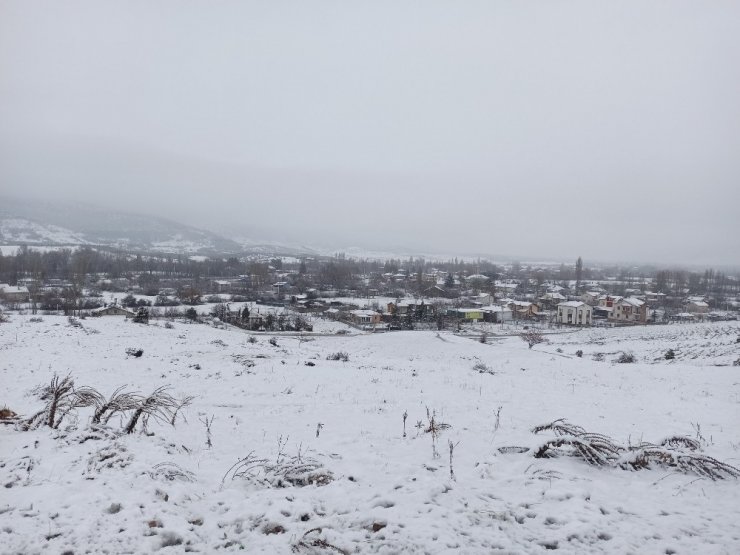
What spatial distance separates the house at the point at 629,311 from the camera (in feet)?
203

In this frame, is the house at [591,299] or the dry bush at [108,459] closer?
the dry bush at [108,459]

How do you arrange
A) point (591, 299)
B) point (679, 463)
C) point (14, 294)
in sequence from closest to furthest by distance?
point (679, 463)
point (14, 294)
point (591, 299)

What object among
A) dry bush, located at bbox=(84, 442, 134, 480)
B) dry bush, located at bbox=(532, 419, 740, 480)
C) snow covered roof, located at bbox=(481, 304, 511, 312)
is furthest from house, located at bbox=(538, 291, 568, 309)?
dry bush, located at bbox=(84, 442, 134, 480)

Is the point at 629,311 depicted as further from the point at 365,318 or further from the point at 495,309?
the point at 365,318

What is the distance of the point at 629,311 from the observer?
63.4 meters

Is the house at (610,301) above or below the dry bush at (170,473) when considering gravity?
below

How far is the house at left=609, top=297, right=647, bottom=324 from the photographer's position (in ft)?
203

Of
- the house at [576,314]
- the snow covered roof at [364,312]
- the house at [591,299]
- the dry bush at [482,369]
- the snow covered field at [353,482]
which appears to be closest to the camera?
the snow covered field at [353,482]

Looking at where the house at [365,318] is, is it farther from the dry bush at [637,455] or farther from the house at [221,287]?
the dry bush at [637,455]

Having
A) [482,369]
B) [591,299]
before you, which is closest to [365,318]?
[482,369]

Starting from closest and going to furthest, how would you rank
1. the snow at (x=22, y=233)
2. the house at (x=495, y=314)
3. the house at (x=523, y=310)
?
the house at (x=495, y=314), the house at (x=523, y=310), the snow at (x=22, y=233)

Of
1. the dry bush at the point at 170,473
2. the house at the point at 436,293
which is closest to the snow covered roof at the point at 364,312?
the house at the point at 436,293

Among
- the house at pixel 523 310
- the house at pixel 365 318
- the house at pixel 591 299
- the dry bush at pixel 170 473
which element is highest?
the dry bush at pixel 170 473

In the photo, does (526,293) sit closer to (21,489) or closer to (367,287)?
(367,287)
